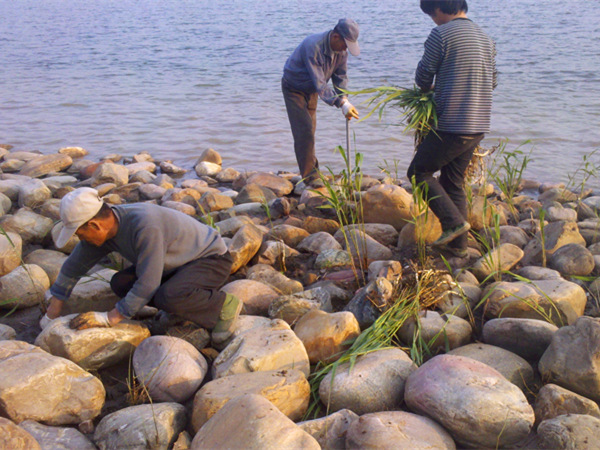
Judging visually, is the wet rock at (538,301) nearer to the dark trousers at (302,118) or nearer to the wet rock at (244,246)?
the wet rock at (244,246)

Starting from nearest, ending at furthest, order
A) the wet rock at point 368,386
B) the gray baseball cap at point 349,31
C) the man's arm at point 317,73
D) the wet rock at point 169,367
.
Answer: the wet rock at point 368,386
the wet rock at point 169,367
the gray baseball cap at point 349,31
the man's arm at point 317,73

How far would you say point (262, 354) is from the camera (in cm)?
283

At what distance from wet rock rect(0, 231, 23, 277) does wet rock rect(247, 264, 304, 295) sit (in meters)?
1.58

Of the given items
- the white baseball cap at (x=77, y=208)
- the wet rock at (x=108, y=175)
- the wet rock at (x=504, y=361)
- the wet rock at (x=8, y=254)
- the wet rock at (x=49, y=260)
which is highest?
the white baseball cap at (x=77, y=208)

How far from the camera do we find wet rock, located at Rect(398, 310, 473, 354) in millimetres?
3061

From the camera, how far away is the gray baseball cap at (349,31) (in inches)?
201

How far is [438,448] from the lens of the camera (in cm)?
227

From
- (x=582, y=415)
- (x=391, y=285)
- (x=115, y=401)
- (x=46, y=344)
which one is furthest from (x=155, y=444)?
(x=582, y=415)

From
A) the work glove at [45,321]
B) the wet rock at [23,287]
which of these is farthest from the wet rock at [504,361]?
the wet rock at [23,287]

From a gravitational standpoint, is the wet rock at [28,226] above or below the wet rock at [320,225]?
above

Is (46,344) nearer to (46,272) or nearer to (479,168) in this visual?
(46,272)

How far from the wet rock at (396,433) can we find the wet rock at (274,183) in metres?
3.86

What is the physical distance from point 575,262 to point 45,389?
3199 mm

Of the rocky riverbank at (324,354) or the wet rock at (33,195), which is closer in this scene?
the rocky riverbank at (324,354)
